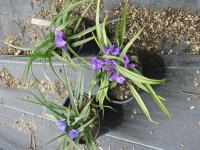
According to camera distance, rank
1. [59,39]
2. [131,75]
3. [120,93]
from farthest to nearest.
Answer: [120,93] < [59,39] < [131,75]

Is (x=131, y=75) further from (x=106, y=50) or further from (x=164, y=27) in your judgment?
(x=164, y=27)

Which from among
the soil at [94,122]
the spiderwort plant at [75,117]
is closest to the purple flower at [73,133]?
the spiderwort plant at [75,117]

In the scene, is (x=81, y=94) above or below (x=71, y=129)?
above

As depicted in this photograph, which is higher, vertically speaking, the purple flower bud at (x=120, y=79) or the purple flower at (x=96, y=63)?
the purple flower at (x=96, y=63)

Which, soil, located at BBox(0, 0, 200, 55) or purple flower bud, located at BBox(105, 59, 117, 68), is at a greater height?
soil, located at BBox(0, 0, 200, 55)

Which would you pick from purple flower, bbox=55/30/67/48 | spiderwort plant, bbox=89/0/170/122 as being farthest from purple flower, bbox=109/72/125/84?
purple flower, bbox=55/30/67/48

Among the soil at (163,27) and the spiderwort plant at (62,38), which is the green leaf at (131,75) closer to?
the spiderwort plant at (62,38)

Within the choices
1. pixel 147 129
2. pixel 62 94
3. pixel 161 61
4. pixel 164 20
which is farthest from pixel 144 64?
pixel 62 94

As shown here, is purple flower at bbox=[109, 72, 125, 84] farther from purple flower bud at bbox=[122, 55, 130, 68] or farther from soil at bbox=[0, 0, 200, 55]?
soil at bbox=[0, 0, 200, 55]

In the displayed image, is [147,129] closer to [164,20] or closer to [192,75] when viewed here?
[192,75]

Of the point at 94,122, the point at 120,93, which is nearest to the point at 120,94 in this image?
the point at 120,93

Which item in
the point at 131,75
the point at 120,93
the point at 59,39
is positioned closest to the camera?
the point at 131,75
